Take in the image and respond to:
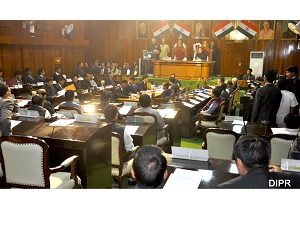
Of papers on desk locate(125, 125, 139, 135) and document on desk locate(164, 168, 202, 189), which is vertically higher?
papers on desk locate(125, 125, 139, 135)

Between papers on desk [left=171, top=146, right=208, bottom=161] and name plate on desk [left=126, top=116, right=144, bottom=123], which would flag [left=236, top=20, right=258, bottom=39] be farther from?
papers on desk [left=171, top=146, right=208, bottom=161]

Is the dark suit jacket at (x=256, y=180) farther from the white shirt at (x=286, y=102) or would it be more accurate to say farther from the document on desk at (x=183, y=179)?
the white shirt at (x=286, y=102)

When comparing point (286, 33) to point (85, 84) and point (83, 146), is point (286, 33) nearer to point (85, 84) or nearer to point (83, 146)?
point (85, 84)

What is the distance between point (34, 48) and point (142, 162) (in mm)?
10857

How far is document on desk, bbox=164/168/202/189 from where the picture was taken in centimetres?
237

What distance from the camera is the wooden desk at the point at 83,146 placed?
3.04 m

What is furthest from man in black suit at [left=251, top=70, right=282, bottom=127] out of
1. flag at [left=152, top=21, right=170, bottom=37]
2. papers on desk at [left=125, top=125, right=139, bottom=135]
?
flag at [left=152, top=21, right=170, bottom=37]

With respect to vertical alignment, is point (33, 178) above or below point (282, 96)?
below

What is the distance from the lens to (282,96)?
4934 millimetres

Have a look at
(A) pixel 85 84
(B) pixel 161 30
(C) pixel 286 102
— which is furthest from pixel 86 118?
(A) pixel 85 84

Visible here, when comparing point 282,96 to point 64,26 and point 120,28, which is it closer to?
point 64,26

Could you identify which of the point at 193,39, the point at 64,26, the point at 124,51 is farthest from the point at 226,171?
the point at 124,51

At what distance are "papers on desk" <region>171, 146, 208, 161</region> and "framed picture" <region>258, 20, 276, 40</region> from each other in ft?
39.1

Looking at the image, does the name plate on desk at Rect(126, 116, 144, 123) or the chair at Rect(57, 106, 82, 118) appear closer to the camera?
the name plate on desk at Rect(126, 116, 144, 123)
